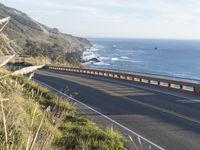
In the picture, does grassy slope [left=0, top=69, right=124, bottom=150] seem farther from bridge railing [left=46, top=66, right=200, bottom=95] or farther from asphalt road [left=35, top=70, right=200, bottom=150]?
bridge railing [left=46, top=66, right=200, bottom=95]

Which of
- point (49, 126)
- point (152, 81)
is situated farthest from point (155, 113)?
point (152, 81)

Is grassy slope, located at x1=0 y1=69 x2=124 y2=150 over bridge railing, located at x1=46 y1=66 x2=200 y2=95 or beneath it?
over

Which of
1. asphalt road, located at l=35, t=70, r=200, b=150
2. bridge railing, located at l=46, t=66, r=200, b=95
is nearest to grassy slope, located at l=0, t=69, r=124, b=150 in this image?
asphalt road, located at l=35, t=70, r=200, b=150

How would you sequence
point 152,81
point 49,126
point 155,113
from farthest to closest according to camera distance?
point 152,81, point 155,113, point 49,126

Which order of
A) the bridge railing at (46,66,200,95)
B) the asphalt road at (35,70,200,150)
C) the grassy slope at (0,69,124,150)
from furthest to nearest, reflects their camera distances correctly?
the bridge railing at (46,66,200,95) < the asphalt road at (35,70,200,150) < the grassy slope at (0,69,124,150)

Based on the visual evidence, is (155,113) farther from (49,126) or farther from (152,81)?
(152,81)

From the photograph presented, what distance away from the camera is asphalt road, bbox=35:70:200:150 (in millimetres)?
13203

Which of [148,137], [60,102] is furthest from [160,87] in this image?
[148,137]

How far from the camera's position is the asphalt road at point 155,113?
43.3 feet

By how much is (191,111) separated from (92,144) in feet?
31.6

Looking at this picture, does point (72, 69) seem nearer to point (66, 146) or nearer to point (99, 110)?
point (99, 110)

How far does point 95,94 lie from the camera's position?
2519 cm

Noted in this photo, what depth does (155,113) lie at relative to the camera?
18.2m

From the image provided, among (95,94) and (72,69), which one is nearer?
(95,94)
